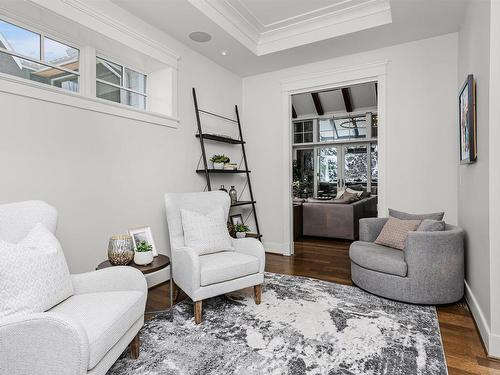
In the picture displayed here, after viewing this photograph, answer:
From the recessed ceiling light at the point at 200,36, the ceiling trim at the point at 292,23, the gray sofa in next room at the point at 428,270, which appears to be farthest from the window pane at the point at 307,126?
the gray sofa in next room at the point at 428,270

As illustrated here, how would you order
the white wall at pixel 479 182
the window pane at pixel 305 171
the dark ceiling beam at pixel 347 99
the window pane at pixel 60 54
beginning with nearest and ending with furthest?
the white wall at pixel 479 182, the window pane at pixel 60 54, the dark ceiling beam at pixel 347 99, the window pane at pixel 305 171

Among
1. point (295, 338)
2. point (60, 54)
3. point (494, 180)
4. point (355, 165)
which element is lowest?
point (295, 338)

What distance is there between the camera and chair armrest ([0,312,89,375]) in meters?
1.23

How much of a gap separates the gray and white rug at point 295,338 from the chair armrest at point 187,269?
0.85ft

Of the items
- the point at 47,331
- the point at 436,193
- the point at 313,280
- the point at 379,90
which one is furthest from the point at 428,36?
the point at 47,331

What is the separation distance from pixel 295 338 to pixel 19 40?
3034mm

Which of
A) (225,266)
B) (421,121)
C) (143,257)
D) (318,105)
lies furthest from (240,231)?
(318,105)

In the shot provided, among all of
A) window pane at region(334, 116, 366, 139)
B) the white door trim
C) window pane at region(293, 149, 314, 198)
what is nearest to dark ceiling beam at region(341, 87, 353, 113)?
window pane at region(334, 116, 366, 139)

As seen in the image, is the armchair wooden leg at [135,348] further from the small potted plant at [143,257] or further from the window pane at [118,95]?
the window pane at [118,95]

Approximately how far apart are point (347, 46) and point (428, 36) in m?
0.87

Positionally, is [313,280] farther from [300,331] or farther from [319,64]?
[319,64]

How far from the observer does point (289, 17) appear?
3.51m

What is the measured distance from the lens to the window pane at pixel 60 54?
8.45ft

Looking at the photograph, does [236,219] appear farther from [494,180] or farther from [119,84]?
[494,180]
